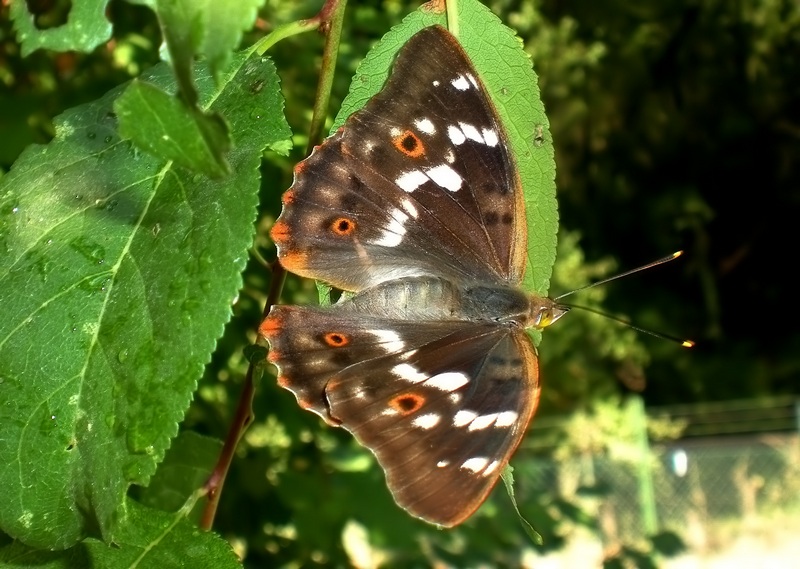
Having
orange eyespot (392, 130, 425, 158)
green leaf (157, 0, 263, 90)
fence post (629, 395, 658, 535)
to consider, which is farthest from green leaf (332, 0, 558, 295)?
fence post (629, 395, 658, 535)

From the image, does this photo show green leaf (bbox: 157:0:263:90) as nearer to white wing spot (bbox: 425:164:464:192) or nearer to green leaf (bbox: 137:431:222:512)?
white wing spot (bbox: 425:164:464:192)

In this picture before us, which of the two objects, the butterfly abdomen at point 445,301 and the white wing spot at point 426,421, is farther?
the butterfly abdomen at point 445,301

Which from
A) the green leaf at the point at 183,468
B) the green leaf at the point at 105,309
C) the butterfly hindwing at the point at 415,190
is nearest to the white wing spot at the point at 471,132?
the butterfly hindwing at the point at 415,190

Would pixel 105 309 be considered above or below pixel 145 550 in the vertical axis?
above

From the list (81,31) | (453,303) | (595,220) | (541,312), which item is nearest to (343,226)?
(453,303)

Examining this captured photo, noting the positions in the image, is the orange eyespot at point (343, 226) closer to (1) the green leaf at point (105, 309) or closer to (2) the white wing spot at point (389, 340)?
(2) the white wing spot at point (389, 340)

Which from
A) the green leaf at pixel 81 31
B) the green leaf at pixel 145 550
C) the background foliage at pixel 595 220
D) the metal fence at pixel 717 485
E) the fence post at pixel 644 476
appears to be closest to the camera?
the green leaf at pixel 81 31

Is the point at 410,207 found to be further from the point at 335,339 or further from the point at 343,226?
the point at 335,339
